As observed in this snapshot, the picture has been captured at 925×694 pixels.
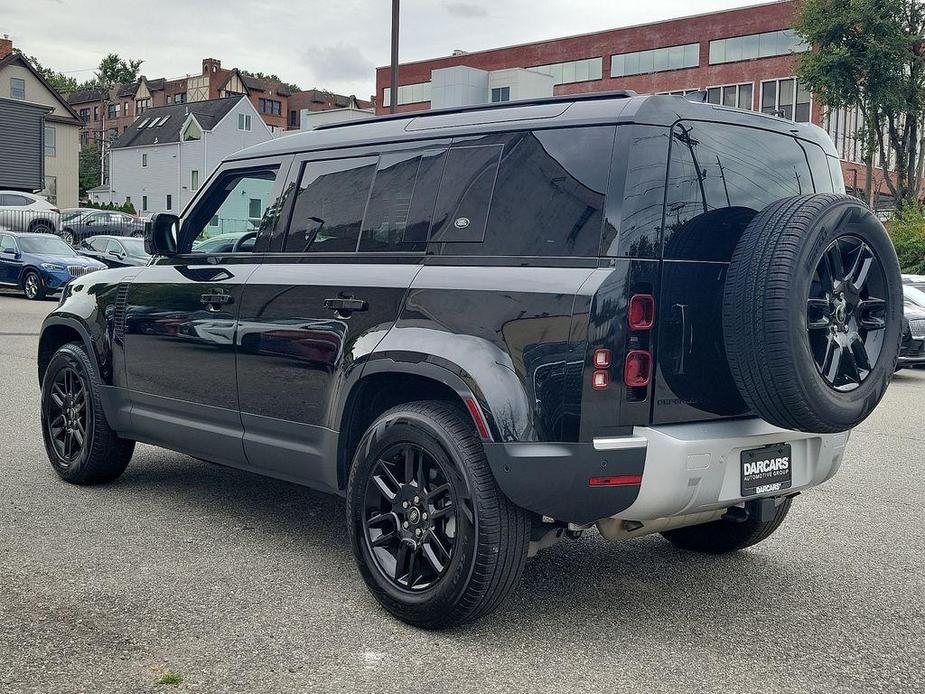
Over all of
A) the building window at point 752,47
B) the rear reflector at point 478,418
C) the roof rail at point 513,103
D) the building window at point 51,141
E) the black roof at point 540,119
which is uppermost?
the building window at point 752,47

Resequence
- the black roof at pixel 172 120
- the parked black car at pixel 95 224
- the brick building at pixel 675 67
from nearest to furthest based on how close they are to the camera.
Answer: the parked black car at pixel 95 224, the brick building at pixel 675 67, the black roof at pixel 172 120

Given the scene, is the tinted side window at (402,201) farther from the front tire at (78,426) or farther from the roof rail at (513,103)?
the front tire at (78,426)

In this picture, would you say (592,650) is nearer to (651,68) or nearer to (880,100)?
(880,100)

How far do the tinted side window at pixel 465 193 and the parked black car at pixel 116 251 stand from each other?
72.9ft

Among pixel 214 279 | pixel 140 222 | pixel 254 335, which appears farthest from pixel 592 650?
pixel 140 222

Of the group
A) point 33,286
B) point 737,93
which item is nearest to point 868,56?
point 737,93

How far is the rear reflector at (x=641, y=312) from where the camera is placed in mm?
3824

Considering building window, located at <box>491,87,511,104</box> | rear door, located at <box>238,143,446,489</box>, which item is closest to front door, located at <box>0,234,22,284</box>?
rear door, located at <box>238,143,446,489</box>

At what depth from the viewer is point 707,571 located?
5.12 m

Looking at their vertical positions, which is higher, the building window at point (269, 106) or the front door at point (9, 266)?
the building window at point (269, 106)

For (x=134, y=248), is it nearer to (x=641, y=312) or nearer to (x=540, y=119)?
(x=540, y=119)

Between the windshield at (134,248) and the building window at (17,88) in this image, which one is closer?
the windshield at (134,248)

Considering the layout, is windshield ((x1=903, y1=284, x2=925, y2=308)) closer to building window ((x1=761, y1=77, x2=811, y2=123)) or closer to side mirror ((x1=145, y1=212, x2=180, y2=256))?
side mirror ((x1=145, y1=212, x2=180, y2=256))

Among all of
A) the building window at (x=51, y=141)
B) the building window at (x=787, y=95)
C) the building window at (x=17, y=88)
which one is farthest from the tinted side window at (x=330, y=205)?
the building window at (x=51, y=141)
